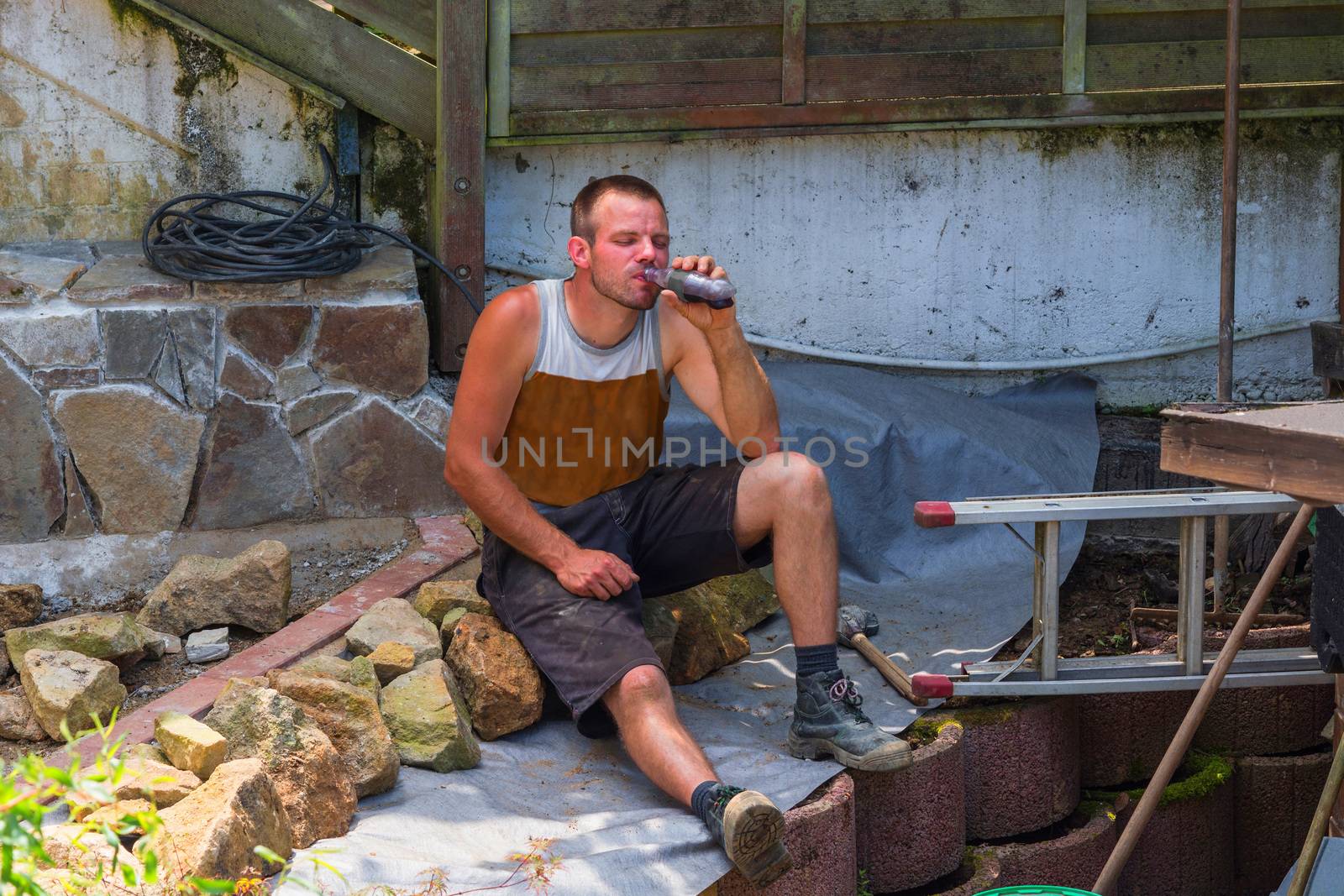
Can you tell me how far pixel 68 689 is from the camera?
3240 millimetres

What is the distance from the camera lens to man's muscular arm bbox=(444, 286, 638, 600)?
11.3 ft

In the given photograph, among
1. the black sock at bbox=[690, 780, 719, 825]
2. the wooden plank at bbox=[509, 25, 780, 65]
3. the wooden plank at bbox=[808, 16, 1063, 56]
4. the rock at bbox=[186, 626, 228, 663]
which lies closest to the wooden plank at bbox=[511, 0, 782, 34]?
the wooden plank at bbox=[509, 25, 780, 65]

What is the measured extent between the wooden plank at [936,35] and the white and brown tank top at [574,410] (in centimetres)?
181

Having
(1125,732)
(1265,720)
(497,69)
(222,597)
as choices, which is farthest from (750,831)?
(497,69)

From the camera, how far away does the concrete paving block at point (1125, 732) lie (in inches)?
160

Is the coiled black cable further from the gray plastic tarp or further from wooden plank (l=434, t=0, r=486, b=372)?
the gray plastic tarp

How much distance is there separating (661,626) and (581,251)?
991 millimetres

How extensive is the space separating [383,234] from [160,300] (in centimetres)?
84

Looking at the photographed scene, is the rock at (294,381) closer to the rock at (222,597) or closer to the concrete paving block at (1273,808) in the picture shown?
the rock at (222,597)

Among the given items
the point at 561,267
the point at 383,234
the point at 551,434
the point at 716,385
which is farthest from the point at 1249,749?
the point at 383,234

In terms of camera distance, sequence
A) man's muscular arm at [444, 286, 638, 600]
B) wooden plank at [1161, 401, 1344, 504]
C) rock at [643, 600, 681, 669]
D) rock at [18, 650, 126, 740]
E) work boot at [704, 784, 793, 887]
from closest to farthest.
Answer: wooden plank at [1161, 401, 1344, 504] < work boot at [704, 784, 793, 887] < rock at [18, 650, 126, 740] < man's muscular arm at [444, 286, 638, 600] < rock at [643, 600, 681, 669]

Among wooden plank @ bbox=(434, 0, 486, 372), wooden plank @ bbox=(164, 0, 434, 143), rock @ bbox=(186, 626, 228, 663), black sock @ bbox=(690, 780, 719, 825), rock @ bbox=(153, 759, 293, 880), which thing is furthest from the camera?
wooden plank @ bbox=(164, 0, 434, 143)

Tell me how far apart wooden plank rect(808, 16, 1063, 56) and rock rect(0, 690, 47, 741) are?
129 inches

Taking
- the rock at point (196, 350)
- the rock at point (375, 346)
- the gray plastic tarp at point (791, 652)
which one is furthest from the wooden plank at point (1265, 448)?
the rock at point (196, 350)
